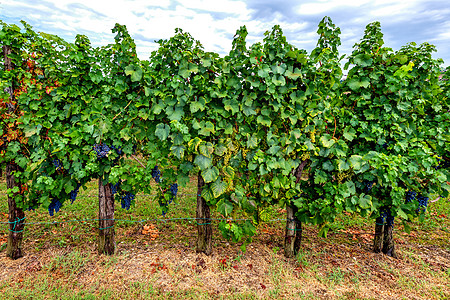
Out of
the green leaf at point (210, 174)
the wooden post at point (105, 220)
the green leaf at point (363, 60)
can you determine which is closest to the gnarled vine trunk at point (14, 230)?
the wooden post at point (105, 220)

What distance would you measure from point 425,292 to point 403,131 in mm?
2130

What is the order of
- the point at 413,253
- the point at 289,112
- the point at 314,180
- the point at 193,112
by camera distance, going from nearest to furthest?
1. the point at 193,112
2. the point at 289,112
3. the point at 314,180
4. the point at 413,253

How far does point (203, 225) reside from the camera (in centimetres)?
368

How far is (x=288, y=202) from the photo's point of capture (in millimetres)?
3592

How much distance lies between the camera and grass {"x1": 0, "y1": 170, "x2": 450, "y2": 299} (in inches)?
118

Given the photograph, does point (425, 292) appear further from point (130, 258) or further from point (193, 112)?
point (130, 258)

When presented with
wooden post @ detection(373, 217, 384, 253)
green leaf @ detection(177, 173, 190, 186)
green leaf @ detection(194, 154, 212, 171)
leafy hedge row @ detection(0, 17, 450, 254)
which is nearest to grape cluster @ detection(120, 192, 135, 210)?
leafy hedge row @ detection(0, 17, 450, 254)

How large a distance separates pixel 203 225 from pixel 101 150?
1796 mm

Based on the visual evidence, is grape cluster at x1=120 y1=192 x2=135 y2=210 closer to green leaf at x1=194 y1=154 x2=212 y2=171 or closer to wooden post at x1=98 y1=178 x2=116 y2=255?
wooden post at x1=98 y1=178 x2=116 y2=255

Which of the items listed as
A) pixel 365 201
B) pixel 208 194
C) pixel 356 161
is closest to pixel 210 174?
pixel 208 194

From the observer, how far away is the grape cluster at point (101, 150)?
3.22 meters

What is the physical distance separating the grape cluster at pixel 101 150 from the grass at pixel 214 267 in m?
1.44

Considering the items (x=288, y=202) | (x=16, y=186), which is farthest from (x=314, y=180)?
(x=16, y=186)

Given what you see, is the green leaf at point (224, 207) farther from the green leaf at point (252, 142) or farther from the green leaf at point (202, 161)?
the green leaf at point (252, 142)
